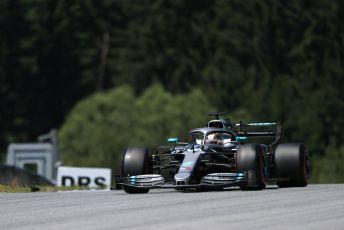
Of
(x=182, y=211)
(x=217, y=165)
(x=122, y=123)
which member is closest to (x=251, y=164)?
(x=217, y=165)

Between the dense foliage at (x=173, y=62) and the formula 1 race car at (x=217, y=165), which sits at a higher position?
the dense foliage at (x=173, y=62)

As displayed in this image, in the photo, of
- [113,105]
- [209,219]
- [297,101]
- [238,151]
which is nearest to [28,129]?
[113,105]

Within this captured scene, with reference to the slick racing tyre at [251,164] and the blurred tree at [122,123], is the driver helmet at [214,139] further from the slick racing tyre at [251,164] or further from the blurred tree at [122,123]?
the blurred tree at [122,123]

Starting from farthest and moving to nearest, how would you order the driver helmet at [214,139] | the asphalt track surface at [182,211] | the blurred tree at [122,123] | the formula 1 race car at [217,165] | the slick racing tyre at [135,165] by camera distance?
the blurred tree at [122,123]
the driver helmet at [214,139]
the slick racing tyre at [135,165]
the formula 1 race car at [217,165]
the asphalt track surface at [182,211]

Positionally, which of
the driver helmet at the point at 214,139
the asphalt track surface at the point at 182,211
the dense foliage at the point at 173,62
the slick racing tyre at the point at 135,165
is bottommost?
the asphalt track surface at the point at 182,211

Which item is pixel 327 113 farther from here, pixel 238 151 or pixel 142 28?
pixel 238 151

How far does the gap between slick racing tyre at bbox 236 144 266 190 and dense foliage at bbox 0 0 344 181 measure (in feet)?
129

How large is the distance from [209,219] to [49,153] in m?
30.0

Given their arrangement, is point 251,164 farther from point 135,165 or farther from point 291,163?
point 135,165

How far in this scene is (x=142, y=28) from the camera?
89562 millimetres

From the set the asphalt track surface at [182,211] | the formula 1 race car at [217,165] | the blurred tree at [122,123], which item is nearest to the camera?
the asphalt track surface at [182,211]

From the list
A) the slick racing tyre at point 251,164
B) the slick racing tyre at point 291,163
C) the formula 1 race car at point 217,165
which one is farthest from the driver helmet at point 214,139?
the slick racing tyre at point 251,164

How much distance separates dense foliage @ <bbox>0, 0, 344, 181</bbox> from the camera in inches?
2810

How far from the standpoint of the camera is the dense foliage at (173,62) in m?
71.4
